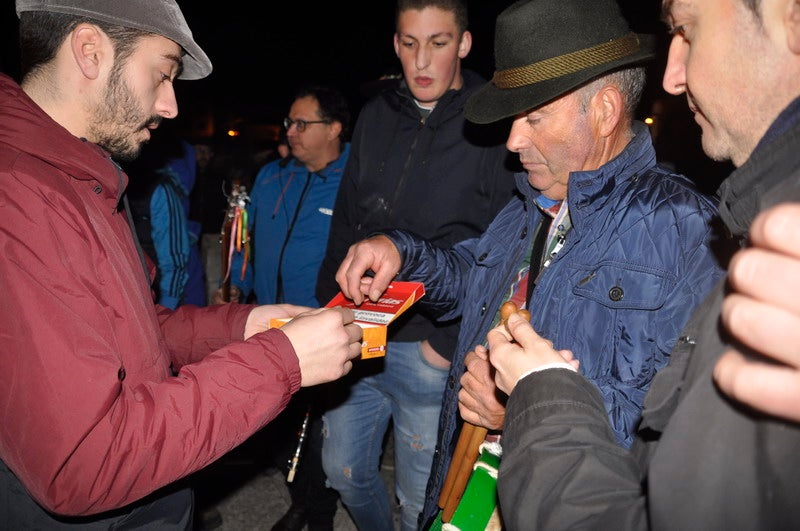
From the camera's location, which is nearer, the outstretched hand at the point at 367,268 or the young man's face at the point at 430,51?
the outstretched hand at the point at 367,268

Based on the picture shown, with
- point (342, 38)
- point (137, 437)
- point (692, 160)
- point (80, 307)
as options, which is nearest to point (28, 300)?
point (80, 307)

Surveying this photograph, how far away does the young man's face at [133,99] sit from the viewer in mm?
1812

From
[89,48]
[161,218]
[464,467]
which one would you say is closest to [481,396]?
[464,467]

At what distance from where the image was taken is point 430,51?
3.06 m

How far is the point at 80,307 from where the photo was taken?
137 cm

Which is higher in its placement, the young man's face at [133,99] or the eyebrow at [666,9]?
the eyebrow at [666,9]

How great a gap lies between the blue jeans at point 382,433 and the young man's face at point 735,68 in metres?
2.16

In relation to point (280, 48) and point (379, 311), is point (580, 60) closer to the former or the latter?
point (379, 311)

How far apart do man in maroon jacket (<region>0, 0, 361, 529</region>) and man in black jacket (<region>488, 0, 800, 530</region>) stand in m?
0.84

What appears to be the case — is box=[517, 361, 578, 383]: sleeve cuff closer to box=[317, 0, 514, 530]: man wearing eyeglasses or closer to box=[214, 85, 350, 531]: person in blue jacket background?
box=[317, 0, 514, 530]: man wearing eyeglasses

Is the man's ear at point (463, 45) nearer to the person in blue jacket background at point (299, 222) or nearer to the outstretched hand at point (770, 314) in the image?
the person in blue jacket background at point (299, 222)

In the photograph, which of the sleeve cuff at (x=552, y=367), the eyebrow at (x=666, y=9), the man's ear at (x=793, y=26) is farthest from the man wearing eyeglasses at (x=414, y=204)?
the man's ear at (x=793, y=26)

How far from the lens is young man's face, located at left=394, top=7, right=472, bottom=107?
3062 mm

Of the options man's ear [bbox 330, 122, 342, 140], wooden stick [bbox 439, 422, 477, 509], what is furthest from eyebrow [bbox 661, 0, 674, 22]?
man's ear [bbox 330, 122, 342, 140]
